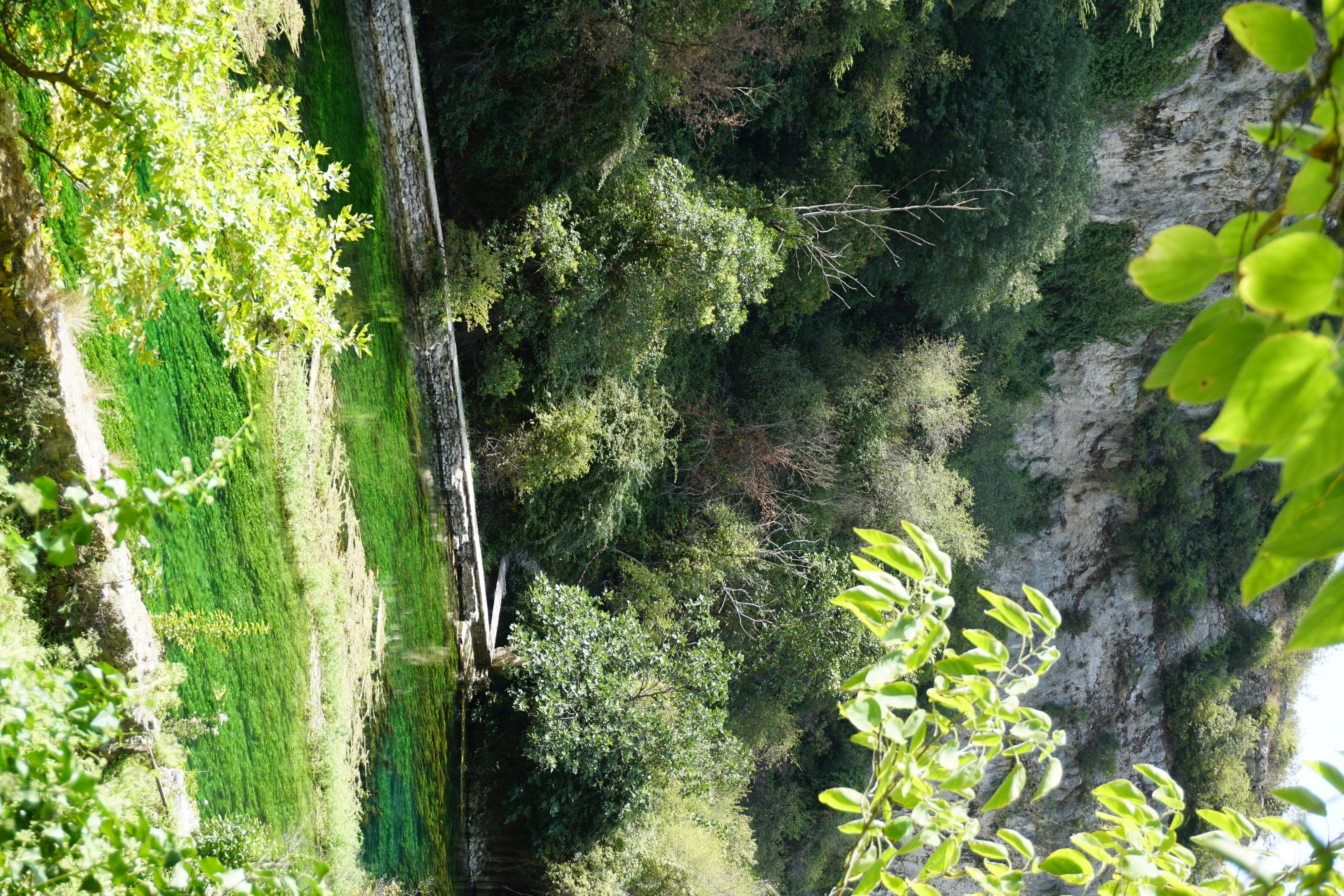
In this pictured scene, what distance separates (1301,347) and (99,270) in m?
4.00

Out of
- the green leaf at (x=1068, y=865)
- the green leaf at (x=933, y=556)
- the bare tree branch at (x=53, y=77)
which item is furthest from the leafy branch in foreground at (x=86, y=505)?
the bare tree branch at (x=53, y=77)

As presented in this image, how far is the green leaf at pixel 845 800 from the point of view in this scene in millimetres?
1364

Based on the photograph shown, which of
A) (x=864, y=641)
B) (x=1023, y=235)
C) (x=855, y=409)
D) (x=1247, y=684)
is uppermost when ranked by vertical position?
(x=1023, y=235)

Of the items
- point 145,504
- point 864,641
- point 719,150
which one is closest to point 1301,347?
point 145,504

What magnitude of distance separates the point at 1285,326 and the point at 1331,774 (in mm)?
753

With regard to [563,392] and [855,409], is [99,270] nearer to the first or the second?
[563,392]

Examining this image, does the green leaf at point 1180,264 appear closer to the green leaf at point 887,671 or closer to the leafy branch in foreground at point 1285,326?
the leafy branch in foreground at point 1285,326

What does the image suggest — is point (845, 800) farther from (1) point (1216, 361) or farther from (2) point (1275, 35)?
(2) point (1275, 35)

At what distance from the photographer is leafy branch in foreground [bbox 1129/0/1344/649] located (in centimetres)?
53

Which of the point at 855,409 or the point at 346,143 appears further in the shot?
the point at 855,409

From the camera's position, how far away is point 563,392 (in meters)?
8.00

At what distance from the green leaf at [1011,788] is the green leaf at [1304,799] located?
1.11 ft

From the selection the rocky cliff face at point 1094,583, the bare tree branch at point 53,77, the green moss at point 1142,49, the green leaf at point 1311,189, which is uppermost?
the green moss at point 1142,49

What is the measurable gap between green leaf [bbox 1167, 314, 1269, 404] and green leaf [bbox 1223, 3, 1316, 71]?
0.23 meters
